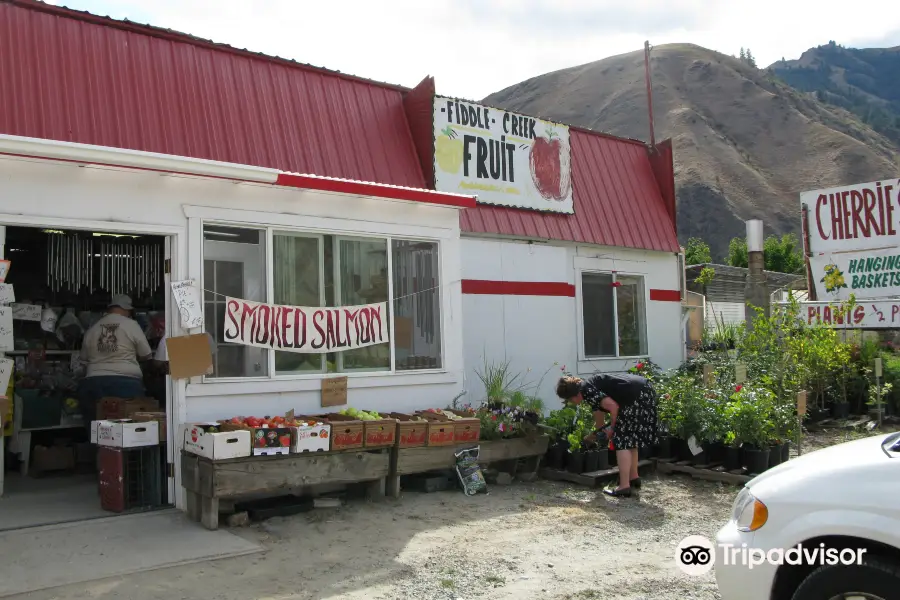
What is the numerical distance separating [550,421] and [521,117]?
16.5 ft

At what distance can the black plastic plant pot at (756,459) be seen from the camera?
8.84 metres

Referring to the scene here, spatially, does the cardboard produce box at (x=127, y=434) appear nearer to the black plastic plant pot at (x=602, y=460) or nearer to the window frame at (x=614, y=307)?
the black plastic plant pot at (x=602, y=460)

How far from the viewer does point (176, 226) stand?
731cm

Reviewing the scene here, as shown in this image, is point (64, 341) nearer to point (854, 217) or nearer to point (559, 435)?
point (559, 435)

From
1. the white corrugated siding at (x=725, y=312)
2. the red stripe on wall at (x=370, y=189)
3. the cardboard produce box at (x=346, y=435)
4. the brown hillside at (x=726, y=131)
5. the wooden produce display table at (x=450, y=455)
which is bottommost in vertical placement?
the wooden produce display table at (x=450, y=455)

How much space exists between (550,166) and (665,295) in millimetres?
3379

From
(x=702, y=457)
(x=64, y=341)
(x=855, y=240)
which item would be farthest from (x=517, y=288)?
(x=855, y=240)

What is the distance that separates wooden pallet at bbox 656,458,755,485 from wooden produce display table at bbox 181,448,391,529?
145 inches

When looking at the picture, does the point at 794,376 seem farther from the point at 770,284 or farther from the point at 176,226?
the point at 770,284

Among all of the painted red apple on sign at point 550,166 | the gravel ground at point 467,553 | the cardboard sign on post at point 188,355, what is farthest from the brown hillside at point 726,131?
the cardboard sign on post at point 188,355

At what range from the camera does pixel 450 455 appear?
830cm

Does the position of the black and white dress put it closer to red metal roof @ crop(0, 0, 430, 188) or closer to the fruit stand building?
the fruit stand building

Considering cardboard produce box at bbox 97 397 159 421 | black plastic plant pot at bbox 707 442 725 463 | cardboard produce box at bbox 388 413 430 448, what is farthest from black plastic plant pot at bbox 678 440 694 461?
cardboard produce box at bbox 97 397 159 421

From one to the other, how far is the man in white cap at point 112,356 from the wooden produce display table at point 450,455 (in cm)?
313
